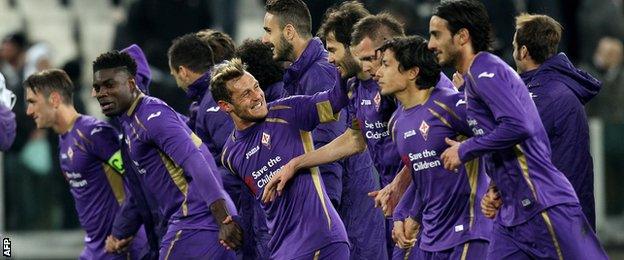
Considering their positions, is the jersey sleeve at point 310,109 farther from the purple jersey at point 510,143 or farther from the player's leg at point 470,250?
the player's leg at point 470,250

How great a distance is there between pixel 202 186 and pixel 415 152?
148cm

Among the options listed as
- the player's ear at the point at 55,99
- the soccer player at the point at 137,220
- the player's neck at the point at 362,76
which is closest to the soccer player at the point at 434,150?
the player's neck at the point at 362,76

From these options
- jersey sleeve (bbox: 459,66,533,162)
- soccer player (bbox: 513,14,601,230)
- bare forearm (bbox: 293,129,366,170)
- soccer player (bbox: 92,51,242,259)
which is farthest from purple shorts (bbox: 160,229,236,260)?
jersey sleeve (bbox: 459,66,533,162)

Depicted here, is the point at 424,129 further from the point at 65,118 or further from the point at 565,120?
the point at 65,118

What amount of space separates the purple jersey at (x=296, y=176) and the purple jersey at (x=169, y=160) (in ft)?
0.87

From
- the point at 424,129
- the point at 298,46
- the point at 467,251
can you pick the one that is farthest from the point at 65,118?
the point at 467,251

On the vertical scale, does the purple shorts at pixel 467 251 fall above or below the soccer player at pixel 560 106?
below

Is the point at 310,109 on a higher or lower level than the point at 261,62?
lower

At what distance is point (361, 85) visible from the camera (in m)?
9.28

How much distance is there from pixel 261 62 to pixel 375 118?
1.56m

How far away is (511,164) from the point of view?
321 inches

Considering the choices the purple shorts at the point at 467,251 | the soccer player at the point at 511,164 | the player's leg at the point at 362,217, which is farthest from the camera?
the player's leg at the point at 362,217

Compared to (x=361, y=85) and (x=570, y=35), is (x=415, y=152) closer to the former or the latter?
(x=361, y=85)

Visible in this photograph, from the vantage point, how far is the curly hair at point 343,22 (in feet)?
30.9
